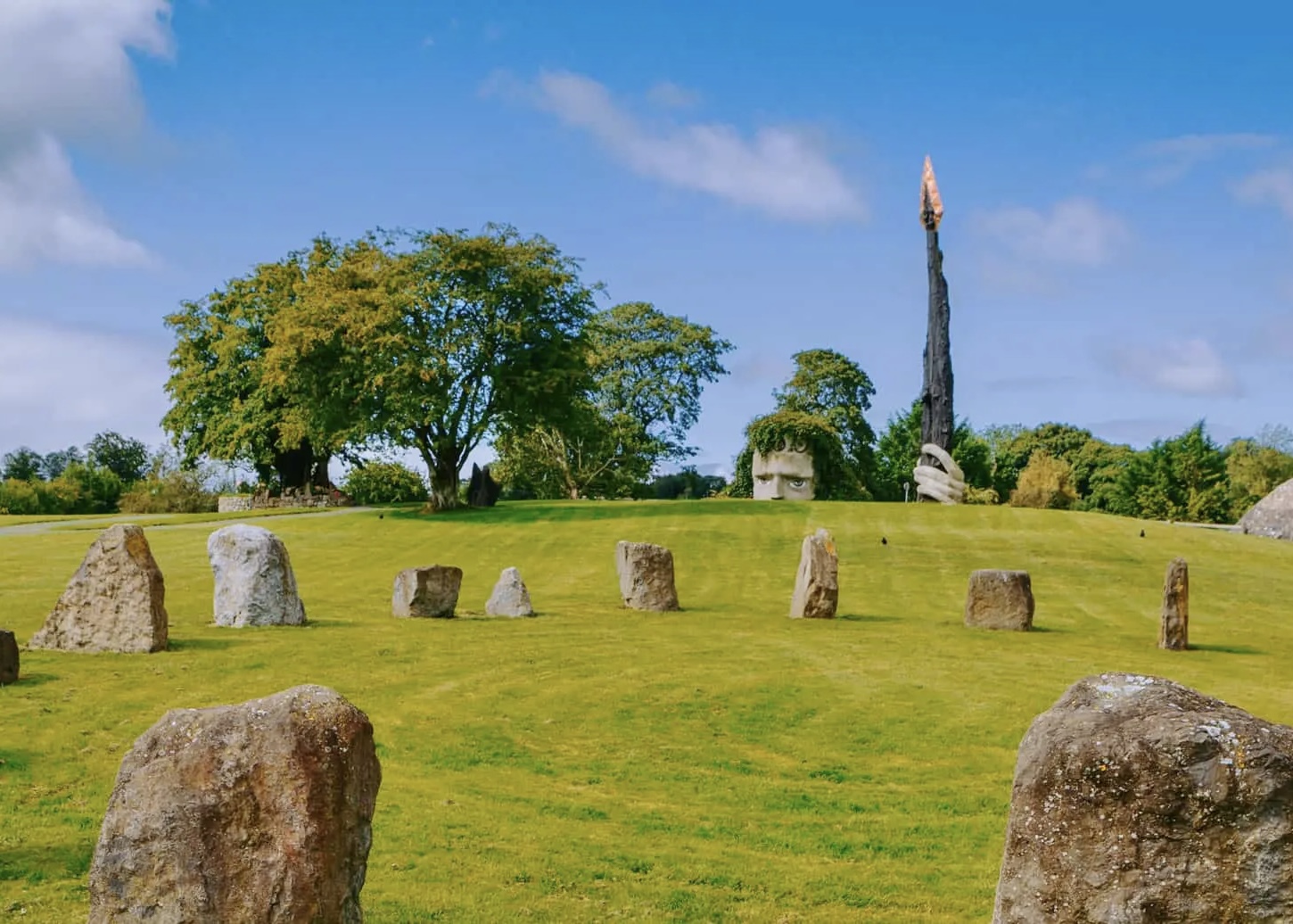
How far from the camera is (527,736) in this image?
610 inches

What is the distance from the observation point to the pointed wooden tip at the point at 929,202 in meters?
68.4

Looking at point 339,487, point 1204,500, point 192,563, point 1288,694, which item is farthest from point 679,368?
point 1288,694

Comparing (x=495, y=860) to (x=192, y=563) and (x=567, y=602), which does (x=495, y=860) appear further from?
(x=192, y=563)

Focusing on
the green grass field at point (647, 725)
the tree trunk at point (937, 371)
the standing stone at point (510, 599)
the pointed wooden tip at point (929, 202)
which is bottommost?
the green grass field at point (647, 725)

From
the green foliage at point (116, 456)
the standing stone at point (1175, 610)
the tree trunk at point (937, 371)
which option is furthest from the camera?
the green foliage at point (116, 456)

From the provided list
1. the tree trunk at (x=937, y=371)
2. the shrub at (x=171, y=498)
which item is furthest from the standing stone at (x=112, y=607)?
the shrub at (x=171, y=498)

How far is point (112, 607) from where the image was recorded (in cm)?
1859

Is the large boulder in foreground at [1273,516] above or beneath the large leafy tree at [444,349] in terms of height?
beneath

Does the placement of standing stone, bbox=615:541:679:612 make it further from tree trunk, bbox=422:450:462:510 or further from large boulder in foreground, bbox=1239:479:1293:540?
large boulder in foreground, bbox=1239:479:1293:540

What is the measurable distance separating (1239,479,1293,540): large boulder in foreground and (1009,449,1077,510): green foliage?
18712mm

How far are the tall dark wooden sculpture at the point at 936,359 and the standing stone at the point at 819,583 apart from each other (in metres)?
38.9

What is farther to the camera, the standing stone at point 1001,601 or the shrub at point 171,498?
the shrub at point 171,498

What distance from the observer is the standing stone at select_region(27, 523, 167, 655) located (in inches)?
722

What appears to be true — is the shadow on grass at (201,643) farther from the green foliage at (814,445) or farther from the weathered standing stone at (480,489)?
the green foliage at (814,445)
